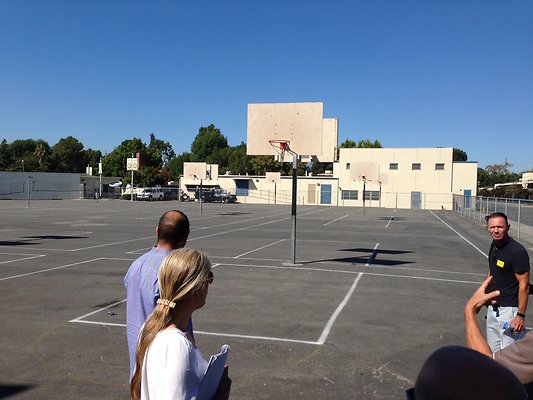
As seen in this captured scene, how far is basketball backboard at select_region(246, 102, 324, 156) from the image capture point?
15.5m

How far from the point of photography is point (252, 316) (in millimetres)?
8281

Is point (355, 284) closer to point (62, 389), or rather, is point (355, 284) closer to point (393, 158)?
point (62, 389)

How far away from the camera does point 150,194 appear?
231ft

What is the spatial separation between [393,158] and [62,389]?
6232 centimetres

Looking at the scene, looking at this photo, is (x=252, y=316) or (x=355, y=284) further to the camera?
(x=355, y=284)

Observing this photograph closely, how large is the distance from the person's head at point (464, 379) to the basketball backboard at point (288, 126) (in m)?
14.3

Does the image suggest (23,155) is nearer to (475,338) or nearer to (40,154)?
(40,154)

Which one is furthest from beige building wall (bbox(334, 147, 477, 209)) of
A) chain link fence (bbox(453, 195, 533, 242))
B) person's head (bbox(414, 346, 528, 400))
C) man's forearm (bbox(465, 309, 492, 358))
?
person's head (bbox(414, 346, 528, 400))

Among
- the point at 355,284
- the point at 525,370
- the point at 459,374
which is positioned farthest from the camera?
the point at 355,284

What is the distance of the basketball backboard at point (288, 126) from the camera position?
15.5 metres

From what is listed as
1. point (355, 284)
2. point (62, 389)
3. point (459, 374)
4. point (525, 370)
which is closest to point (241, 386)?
point (62, 389)

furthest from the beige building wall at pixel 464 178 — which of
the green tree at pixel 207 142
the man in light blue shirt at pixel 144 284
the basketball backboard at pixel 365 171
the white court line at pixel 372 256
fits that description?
the green tree at pixel 207 142

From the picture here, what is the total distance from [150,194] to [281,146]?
5737 cm

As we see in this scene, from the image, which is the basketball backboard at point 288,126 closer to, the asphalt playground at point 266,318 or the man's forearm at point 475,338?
the asphalt playground at point 266,318
